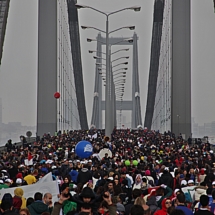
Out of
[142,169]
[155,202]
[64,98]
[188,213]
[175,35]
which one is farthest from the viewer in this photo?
[64,98]

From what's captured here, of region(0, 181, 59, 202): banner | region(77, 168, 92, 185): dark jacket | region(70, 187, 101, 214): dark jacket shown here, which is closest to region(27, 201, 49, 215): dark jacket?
region(70, 187, 101, 214): dark jacket

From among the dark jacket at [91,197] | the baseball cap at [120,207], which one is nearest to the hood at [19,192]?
the baseball cap at [120,207]

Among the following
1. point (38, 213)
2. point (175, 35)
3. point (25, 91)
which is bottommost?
point (38, 213)

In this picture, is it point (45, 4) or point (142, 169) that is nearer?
point (142, 169)

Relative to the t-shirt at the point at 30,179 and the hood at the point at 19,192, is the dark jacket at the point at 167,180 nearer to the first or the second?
the t-shirt at the point at 30,179

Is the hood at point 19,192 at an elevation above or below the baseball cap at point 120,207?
above

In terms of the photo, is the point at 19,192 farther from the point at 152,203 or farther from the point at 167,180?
the point at 167,180

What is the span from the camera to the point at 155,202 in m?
9.06

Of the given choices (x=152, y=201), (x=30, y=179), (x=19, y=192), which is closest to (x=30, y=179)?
(x=30, y=179)

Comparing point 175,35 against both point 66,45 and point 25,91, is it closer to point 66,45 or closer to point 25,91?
point 66,45

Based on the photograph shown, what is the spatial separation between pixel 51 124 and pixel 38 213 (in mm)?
37007

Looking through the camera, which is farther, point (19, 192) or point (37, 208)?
point (19, 192)

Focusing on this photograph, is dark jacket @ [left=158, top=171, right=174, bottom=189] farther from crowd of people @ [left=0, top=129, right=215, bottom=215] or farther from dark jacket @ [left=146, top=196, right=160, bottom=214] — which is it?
dark jacket @ [left=146, top=196, right=160, bottom=214]

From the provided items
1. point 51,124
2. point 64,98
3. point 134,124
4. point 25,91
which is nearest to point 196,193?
point 25,91
